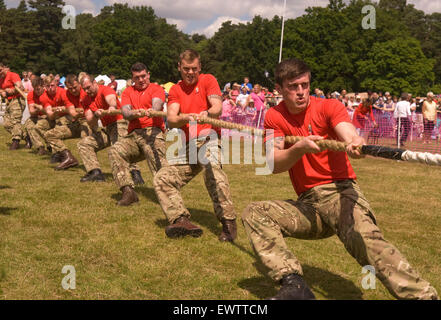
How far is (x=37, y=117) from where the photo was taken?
520 inches

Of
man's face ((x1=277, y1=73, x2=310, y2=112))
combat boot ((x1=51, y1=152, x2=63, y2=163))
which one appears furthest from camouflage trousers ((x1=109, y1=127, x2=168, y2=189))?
combat boot ((x1=51, y1=152, x2=63, y2=163))

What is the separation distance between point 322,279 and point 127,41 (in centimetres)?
8512

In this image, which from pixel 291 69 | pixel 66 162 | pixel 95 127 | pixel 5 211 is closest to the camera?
pixel 291 69

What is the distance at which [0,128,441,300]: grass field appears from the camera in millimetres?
4445

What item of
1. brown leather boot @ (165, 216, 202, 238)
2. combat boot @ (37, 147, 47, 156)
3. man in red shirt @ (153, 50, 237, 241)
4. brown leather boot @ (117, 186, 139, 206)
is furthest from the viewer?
combat boot @ (37, 147, 47, 156)

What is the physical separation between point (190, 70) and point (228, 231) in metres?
2.11

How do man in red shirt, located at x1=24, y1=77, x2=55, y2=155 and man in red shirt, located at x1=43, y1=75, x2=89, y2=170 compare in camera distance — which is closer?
man in red shirt, located at x1=43, y1=75, x2=89, y2=170

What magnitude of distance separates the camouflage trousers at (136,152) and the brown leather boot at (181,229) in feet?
6.36

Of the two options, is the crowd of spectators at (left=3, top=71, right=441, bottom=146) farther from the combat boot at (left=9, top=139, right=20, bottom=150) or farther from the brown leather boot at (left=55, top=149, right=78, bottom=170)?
the brown leather boot at (left=55, top=149, right=78, bottom=170)

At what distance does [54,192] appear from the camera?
8648 millimetres

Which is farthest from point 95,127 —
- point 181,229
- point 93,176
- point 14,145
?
point 14,145

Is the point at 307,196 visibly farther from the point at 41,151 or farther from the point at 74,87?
the point at 41,151

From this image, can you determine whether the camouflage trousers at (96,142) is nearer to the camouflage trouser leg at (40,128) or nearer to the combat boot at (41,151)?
the camouflage trouser leg at (40,128)
